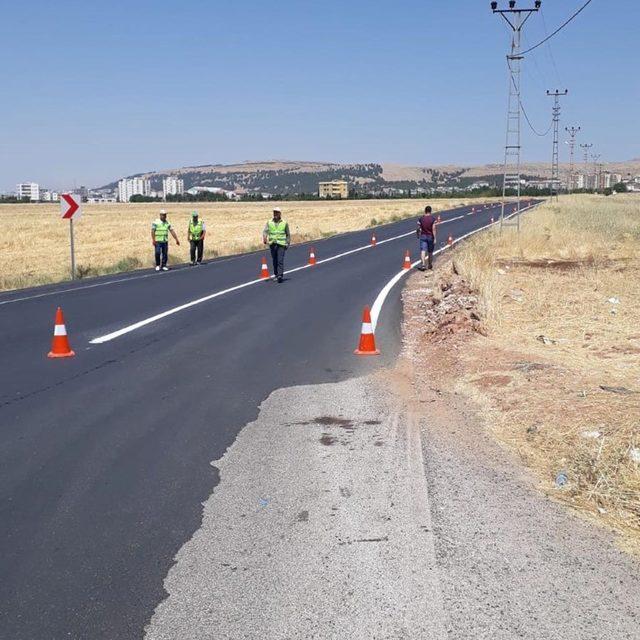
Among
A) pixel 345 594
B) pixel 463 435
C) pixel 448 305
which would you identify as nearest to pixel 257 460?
pixel 463 435

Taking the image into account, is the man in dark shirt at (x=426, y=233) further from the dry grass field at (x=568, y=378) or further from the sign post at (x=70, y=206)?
the sign post at (x=70, y=206)

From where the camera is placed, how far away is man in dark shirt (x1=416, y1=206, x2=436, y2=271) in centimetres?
2347

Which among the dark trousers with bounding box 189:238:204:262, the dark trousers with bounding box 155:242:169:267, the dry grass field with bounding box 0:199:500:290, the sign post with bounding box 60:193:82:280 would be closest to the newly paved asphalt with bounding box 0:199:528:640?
the dark trousers with bounding box 155:242:169:267

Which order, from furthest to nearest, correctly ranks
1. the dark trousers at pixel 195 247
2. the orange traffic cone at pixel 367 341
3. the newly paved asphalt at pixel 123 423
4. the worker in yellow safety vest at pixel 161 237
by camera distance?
the dark trousers at pixel 195 247 → the worker in yellow safety vest at pixel 161 237 → the orange traffic cone at pixel 367 341 → the newly paved asphalt at pixel 123 423

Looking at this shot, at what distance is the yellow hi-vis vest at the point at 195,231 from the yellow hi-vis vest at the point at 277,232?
684 centimetres

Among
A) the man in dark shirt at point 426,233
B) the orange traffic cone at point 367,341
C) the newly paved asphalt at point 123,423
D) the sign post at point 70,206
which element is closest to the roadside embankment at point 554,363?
the orange traffic cone at point 367,341

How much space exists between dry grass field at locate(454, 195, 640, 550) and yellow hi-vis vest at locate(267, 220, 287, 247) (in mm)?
4579

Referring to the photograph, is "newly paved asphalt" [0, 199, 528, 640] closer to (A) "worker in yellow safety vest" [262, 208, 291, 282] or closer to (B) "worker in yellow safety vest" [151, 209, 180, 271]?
(A) "worker in yellow safety vest" [262, 208, 291, 282]

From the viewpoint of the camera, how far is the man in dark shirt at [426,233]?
23.5 meters

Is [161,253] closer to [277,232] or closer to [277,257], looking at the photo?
[277,257]

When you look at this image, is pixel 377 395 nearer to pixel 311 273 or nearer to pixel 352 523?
pixel 352 523

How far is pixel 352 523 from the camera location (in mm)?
5125

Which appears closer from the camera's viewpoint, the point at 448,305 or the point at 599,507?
the point at 599,507

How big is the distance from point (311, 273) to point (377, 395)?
15666mm
